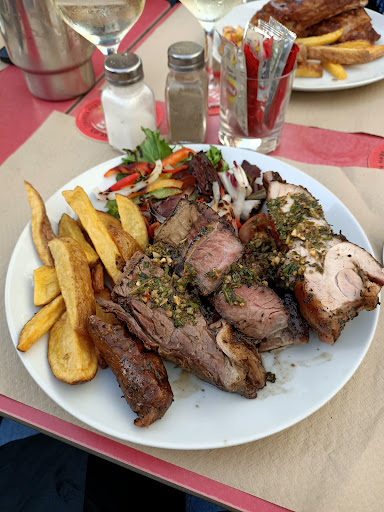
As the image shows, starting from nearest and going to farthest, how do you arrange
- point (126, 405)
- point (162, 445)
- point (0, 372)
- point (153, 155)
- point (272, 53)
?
point (162, 445), point (126, 405), point (0, 372), point (272, 53), point (153, 155)

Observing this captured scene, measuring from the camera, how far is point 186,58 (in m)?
2.51

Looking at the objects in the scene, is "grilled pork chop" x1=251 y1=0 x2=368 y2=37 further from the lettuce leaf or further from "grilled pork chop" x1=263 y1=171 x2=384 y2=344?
"grilled pork chop" x1=263 y1=171 x2=384 y2=344

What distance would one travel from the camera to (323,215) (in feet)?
6.69

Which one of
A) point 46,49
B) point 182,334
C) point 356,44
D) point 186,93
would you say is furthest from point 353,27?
point 182,334

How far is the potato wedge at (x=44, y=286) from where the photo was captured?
1859 millimetres

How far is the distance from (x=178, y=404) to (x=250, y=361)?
1.03ft

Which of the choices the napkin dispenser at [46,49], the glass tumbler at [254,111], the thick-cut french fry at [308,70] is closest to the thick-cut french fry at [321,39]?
the thick-cut french fry at [308,70]

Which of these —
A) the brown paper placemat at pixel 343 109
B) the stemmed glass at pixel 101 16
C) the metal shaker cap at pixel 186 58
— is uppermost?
the stemmed glass at pixel 101 16

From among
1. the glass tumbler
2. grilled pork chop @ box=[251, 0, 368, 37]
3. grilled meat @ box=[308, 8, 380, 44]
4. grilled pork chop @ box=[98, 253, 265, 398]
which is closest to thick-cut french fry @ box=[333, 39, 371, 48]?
grilled meat @ box=[308, 8, 380, 44]

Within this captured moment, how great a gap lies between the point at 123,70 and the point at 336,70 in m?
1.57

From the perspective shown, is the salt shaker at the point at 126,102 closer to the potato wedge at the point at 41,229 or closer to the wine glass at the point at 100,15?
the wine glass at the point at 100,15

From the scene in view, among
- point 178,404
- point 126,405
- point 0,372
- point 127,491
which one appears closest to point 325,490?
point 178,404

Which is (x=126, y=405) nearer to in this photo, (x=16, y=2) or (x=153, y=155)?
(x=153, y=155)

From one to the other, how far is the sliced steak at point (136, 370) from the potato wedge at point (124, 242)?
1.34ft
